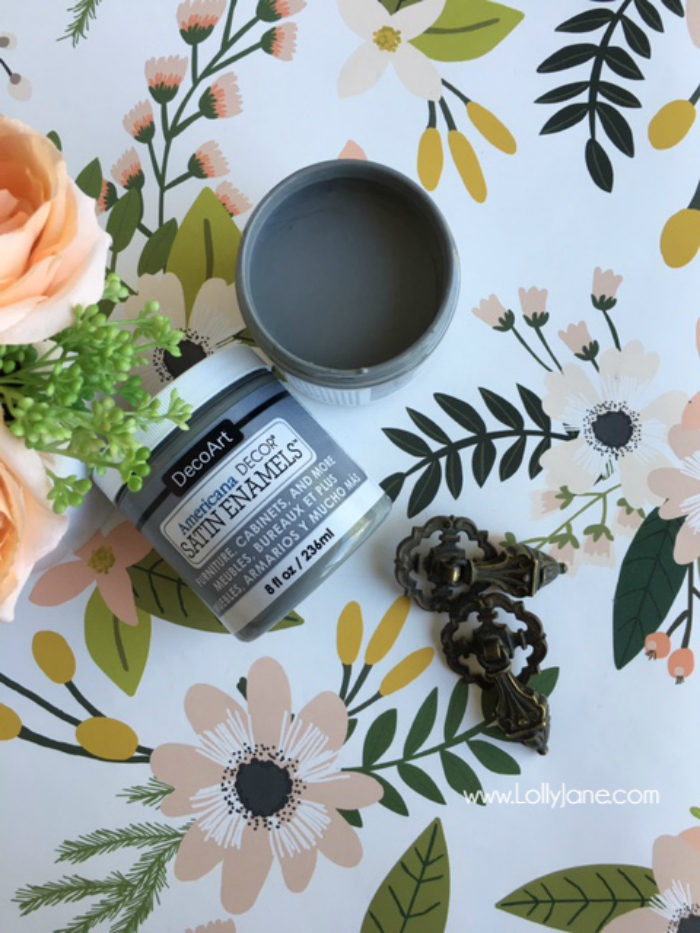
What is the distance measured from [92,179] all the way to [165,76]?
0.27ft

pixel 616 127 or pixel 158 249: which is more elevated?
pixel 158 249

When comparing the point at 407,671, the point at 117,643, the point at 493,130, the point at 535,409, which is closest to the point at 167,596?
the point at 117,643

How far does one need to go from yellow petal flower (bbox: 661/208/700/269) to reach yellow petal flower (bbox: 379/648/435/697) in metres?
0.29

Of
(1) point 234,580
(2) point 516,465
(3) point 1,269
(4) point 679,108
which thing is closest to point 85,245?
(3) point 1,269

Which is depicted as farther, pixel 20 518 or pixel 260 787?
pixel 260 787

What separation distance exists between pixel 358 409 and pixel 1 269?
261 mm

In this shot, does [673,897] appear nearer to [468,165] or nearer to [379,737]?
[379,737]

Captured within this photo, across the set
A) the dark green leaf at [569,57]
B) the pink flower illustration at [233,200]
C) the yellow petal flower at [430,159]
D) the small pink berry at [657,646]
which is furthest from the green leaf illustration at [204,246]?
the small pink berry at [657,646]

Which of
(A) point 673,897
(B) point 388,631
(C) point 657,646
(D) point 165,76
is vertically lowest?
(A) point 673,897

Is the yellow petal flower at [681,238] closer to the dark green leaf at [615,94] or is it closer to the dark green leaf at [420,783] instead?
the dark green leaf at [615,94]

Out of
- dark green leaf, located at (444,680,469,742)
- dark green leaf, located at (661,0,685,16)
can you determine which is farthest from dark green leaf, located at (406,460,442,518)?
dark green leaf, located at (661,0,685,16)

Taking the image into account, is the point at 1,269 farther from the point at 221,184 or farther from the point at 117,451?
the point at 221,184

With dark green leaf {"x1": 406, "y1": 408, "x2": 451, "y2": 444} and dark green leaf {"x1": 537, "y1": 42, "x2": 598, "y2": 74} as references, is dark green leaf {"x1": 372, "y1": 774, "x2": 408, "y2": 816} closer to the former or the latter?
dark green leaf {"x1": 406, "y1": 408, "x2": 451, "y2": 444}

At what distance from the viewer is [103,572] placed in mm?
531
